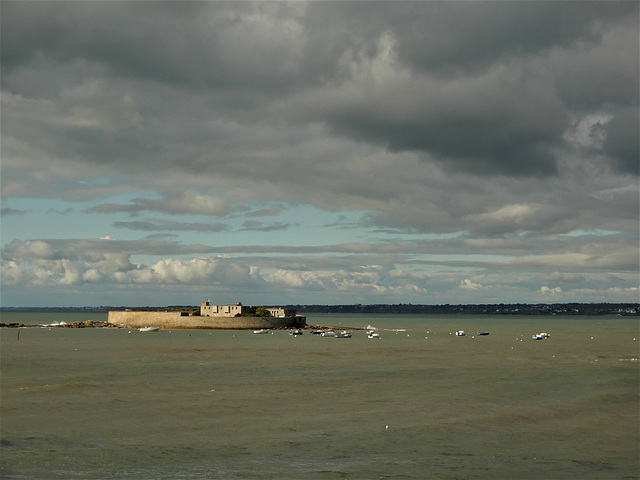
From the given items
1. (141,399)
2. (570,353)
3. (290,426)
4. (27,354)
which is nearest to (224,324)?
(27,354)

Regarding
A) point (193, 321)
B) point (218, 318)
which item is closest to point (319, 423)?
point (218, 318)

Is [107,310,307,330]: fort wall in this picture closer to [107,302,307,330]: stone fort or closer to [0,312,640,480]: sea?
[107,302,307,330]: stone fort

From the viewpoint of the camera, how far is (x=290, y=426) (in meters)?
30.9

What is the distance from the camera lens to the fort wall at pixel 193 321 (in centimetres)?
15900

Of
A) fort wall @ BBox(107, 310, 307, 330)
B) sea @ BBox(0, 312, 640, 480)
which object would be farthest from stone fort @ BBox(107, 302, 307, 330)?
sea @ BBox(0, 312, 640, 480)

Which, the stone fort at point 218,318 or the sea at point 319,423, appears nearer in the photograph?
the sea at point 319,423

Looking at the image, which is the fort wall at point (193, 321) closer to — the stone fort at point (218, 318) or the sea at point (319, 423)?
the stone fort at point (218, 318)

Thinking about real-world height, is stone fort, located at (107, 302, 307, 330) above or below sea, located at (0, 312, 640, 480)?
above

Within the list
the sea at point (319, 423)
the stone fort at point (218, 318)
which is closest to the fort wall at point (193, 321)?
the stone fort at point (218, 318)

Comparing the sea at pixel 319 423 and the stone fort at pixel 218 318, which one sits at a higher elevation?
the stone fort at pixel 218 318

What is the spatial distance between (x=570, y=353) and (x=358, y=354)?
28716 millimetres

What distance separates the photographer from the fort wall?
522 feet

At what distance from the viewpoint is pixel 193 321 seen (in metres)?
165

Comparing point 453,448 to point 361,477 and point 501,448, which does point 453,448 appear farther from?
point 361,477
